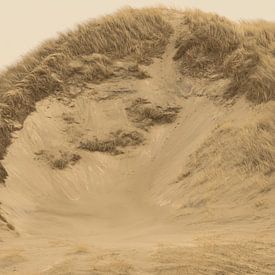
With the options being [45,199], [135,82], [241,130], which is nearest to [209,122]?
[241,130]

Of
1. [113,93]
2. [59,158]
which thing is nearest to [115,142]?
[59,158]

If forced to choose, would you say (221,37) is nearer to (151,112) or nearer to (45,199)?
(151,112)

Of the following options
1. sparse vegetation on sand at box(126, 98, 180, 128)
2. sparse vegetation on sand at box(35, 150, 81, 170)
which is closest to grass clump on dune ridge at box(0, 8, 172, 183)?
sparse vegetation on sand at box(35, 150, 81, 170)

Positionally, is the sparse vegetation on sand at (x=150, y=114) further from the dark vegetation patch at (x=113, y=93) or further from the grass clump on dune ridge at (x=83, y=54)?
the grass clump on dune ridge at (x=83, y=54)

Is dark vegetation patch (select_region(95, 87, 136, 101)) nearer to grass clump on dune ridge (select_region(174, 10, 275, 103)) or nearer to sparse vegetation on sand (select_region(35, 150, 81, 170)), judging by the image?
grass clump on dune ridge (select_region(174, 10, 275, 103))

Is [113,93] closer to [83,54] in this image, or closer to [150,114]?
[150,114]
